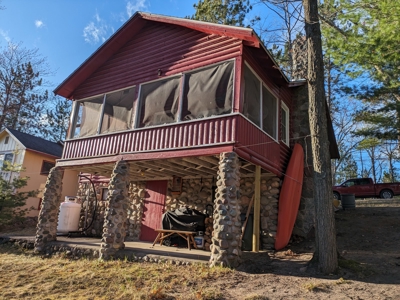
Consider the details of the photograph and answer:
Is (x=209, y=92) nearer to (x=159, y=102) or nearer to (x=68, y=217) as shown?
(x=159, y=102)

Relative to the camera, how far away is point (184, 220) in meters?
8.30

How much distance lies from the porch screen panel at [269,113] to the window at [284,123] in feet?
2.55

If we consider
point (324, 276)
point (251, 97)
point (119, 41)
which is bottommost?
point (324, 276)

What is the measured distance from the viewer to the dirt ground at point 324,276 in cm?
423

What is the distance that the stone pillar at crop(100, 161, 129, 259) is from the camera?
23.4 feet

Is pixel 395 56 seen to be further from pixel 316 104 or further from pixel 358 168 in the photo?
pixel 358 168

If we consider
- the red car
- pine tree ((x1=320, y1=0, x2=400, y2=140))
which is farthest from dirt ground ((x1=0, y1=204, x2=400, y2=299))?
the red car

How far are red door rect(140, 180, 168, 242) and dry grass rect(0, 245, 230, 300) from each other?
347cm

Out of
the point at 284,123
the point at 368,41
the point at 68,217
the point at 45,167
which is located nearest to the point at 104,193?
the point at 68,217

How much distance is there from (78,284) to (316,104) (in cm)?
581

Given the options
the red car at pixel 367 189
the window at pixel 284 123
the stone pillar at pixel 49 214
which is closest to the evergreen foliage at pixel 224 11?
the window at pixel 284 123

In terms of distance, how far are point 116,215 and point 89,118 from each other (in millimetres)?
4069

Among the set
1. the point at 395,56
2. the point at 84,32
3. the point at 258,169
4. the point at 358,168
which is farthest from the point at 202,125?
the point at 358,168

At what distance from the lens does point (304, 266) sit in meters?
5.67
